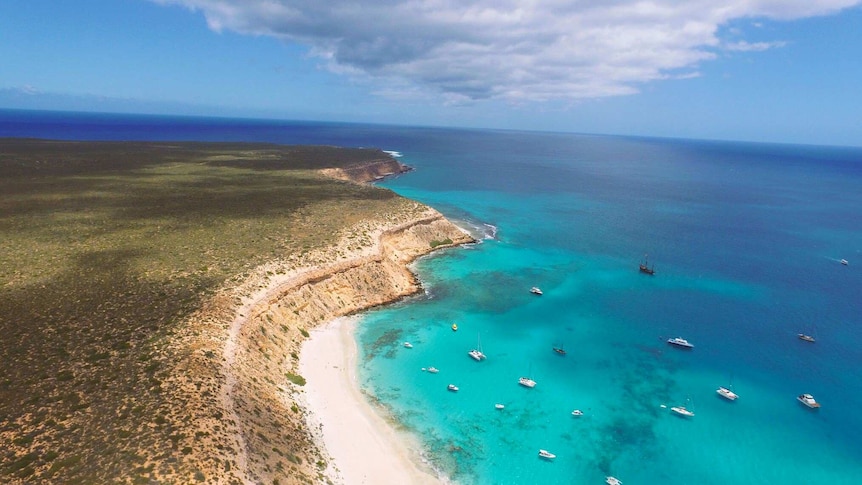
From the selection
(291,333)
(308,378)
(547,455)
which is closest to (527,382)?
(547,455)

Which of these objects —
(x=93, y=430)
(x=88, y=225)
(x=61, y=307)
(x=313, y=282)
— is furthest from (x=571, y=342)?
(x=88, y=225)

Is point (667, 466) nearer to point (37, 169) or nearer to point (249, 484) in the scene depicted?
point (249, 484)

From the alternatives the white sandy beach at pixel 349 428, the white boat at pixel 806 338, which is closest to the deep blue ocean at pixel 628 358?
the white boat at pixel 806 338

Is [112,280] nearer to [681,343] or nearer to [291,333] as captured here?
[291,333]

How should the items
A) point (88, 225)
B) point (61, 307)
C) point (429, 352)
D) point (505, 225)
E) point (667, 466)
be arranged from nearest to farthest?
point (667, 466), point (61, 307), point (429, 352), point (88, 225), point (505, 225)

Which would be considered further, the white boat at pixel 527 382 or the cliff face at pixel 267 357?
the white boat at pixel 527 382

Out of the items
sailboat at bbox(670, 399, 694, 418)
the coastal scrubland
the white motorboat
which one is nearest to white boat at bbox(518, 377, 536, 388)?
the white motorboat

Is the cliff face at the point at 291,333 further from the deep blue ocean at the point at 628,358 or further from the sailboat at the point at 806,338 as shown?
the sailboat at the point at 806,338
